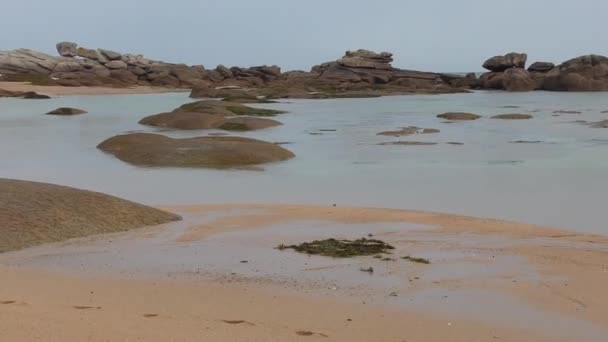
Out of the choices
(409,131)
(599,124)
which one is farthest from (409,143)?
(599,124)

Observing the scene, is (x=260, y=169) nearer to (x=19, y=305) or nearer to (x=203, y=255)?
(x=203, y=255)

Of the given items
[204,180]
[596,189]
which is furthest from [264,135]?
[596,189]

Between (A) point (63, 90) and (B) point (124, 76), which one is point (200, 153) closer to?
(A) point (63, 90)

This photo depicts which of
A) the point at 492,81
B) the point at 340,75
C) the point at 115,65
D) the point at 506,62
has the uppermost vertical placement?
the point at 506,62

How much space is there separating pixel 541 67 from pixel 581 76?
415 inches

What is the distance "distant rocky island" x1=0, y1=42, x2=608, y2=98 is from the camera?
55.1m

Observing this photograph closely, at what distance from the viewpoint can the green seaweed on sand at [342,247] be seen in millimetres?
6234

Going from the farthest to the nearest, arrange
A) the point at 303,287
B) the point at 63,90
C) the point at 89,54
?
the point at 89,54
the point at 63,90
the point at 303,287

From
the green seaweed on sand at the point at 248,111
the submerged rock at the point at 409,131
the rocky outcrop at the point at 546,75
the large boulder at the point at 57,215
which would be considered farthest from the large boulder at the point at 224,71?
the large boulder at the point at 57,215

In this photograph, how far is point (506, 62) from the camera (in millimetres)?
64938

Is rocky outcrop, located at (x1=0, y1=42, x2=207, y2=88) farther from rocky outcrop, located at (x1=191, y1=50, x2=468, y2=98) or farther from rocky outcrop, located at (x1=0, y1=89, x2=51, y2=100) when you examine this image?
rocky outcrop, located at (x1=0, y1=89, x2=51, y2=100)

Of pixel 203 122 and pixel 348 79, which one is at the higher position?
pixel 348 79

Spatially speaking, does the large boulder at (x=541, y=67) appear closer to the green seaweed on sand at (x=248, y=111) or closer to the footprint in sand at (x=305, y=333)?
the green seaweed on sand at (x=248, y=111)

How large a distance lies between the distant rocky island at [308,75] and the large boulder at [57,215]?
138 ft
